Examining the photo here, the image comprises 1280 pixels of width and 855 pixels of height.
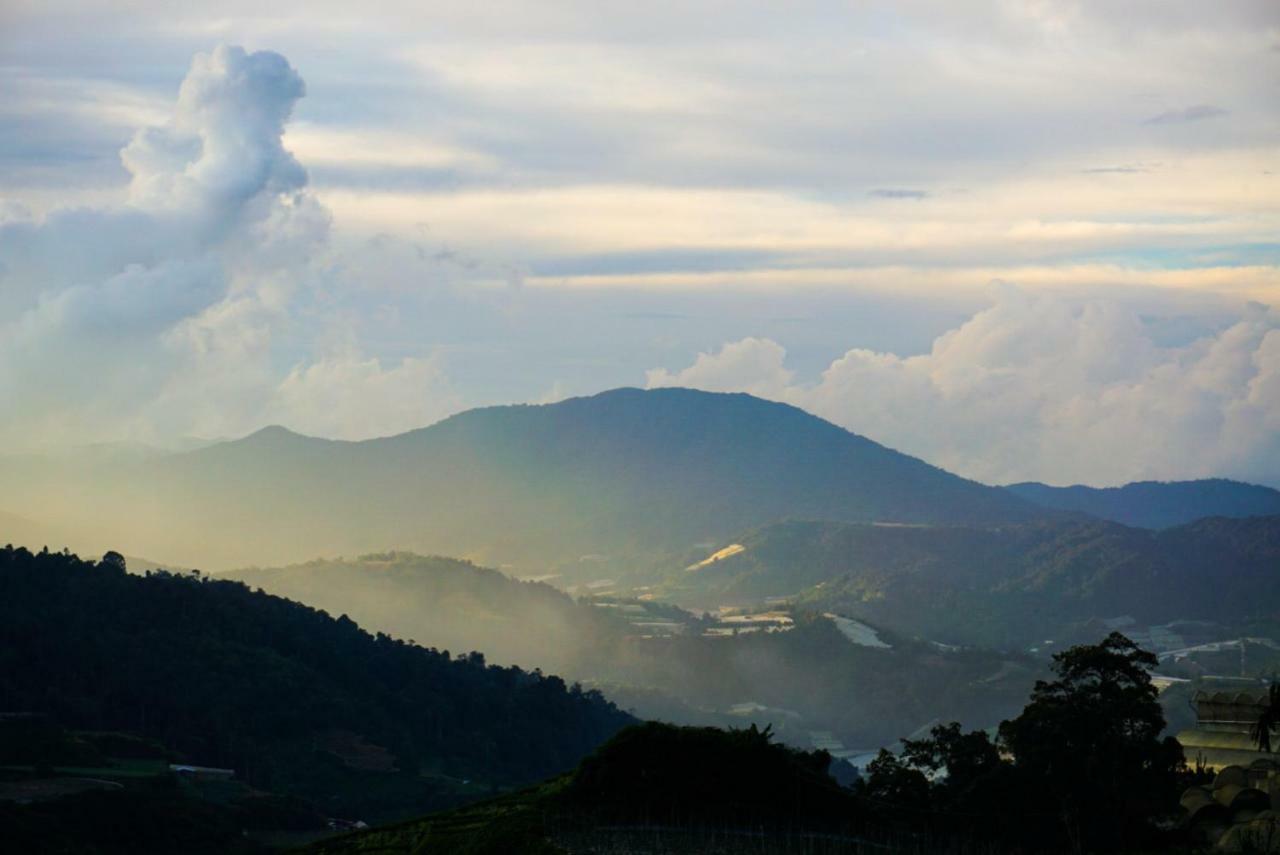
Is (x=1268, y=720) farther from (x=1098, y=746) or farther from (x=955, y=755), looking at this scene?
(x=955, y=755)

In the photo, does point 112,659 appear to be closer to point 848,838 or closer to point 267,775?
point 267,775

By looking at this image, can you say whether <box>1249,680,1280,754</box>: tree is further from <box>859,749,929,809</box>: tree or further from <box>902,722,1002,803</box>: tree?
<box>859,749,929,809</box>: tree

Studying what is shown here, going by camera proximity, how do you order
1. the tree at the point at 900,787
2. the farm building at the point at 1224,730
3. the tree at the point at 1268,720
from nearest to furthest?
the tree at the point at 1268,720 < the farm building at the point at 1224,730 < the tree at the point at 900,787

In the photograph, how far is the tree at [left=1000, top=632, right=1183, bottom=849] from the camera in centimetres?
6000

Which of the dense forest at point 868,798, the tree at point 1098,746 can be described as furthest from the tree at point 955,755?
the tree at point 1098,746

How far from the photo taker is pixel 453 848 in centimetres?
4528

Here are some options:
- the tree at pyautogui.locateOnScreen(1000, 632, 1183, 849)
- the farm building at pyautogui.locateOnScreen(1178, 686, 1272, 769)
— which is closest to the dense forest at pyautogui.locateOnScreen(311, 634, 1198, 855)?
the tree at pyautogui.locateOnScreen(1000, 632, 1183, 849)

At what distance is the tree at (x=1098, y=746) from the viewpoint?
2362 inches

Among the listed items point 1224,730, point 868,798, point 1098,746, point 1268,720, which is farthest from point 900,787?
point 1268,720

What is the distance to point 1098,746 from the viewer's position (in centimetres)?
6488

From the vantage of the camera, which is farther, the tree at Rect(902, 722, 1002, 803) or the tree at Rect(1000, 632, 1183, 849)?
the tree at Rect(902, 722, 1002, 803)

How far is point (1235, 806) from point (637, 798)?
60.1 feet

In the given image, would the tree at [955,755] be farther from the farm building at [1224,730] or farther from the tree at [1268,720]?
the tree at [1268,720]

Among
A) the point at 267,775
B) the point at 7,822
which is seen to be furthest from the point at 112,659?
the point at 7,822
